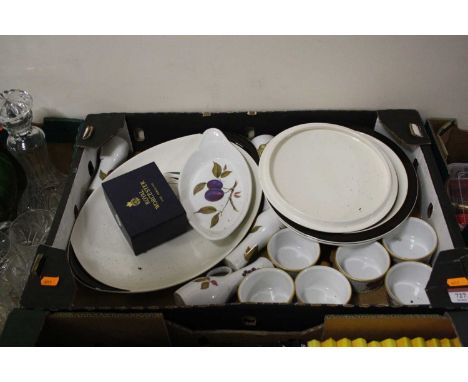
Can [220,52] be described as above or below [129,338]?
above

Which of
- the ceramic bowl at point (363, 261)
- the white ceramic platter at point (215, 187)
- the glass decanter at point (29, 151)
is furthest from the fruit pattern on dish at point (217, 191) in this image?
the glass decanter at point (29, 151)

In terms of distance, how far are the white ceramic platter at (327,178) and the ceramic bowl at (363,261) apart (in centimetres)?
9

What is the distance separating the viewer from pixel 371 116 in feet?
3.21

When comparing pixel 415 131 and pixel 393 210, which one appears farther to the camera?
pixel 415 131

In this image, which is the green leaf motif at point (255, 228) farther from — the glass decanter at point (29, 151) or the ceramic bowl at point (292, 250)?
the glass decanter at point (29, 151)

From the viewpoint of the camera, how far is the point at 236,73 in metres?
0.94

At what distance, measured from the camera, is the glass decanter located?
912 mm

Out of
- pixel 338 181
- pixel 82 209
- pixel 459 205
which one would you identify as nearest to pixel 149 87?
pixel 82 209

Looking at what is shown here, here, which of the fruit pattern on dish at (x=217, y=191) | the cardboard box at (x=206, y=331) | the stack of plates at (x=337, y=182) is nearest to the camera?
the cardboard box at (x=206, y=331)

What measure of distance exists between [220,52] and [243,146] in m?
0.20

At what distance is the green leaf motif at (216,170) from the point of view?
937mm

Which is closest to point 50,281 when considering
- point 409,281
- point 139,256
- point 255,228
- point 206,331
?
point 139,256

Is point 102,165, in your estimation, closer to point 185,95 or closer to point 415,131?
point 185,95

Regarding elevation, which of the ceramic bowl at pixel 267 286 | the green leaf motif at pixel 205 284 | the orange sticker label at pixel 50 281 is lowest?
the ceramic bowl at pixel 267 286
